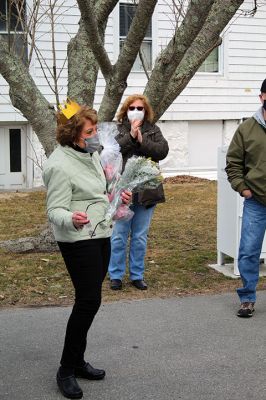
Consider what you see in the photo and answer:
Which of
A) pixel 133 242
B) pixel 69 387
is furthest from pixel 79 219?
pixel 133 242

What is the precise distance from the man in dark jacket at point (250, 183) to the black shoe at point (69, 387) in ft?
6.59

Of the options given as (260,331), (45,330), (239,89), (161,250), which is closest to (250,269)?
(260,331)

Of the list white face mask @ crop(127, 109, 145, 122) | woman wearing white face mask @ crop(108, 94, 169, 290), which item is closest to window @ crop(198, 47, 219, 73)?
woman wearing white face mask @ crop(108, 94, 169, 290)

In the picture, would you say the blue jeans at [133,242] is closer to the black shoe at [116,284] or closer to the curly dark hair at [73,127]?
the black shoe at [116,284]

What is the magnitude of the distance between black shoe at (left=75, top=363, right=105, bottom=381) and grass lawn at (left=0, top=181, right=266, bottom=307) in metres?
1.68

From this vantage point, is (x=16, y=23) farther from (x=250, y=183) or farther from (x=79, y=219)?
(x=79, y=219)

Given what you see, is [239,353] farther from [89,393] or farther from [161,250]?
[161,250]

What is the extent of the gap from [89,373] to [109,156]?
144cm

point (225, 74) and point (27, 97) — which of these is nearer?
point (27, 97)

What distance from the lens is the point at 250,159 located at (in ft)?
17.1

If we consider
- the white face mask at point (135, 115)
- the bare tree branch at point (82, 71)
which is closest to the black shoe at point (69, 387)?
the white face mask at point (135, 115)

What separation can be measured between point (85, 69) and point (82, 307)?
4313mm

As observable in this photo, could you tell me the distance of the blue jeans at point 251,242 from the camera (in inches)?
206

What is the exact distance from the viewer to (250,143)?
5.18 metres
